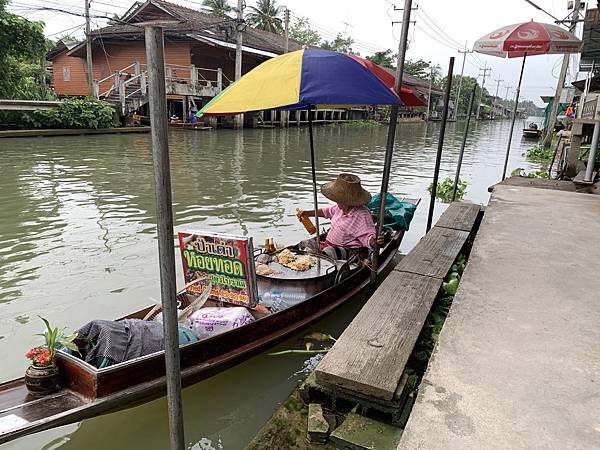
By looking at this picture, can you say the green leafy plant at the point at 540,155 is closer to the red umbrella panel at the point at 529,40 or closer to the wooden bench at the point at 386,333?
the red umbrella panel at the point at 529,40

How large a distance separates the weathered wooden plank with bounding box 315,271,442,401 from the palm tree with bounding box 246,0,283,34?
39507 mm

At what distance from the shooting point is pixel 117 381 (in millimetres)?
2840

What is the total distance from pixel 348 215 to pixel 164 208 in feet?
11.9

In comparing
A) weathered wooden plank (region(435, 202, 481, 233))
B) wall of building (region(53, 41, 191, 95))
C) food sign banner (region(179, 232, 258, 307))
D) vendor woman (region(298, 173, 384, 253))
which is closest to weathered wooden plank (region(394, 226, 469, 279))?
weathered wooden plank (region(435, 202, 481, 233))

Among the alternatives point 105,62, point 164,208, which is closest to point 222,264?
point 164,208

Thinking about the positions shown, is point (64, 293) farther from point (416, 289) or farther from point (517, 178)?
point (517, 178)

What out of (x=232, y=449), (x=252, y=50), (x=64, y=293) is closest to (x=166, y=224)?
(x=232, y=449)

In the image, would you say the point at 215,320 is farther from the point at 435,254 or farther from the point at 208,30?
the point at 208,30

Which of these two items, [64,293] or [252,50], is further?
[252,50]

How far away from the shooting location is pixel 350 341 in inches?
111

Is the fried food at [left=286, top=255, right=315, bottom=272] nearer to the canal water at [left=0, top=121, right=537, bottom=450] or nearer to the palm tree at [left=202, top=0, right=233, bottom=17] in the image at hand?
the canal water at [left=0, top=121, right=537, bottom=450]

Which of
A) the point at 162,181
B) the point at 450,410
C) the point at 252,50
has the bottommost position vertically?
the point at 450,410

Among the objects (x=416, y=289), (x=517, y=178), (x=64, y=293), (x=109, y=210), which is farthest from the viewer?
(x=109, y=210)

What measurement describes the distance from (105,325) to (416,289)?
94.2 inches
